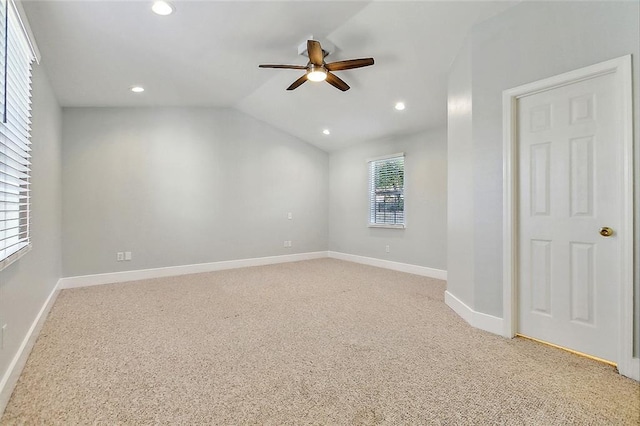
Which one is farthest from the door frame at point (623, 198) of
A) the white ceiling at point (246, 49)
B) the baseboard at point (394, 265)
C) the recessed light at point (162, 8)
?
the recessed light at point (162, 8)

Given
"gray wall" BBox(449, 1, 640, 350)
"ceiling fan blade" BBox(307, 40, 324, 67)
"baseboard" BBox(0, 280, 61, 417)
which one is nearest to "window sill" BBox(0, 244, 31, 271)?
"baseboard" BBox(0, 280, 61, 417)

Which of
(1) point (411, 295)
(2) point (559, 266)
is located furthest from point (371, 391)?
(1) point (411, 295)

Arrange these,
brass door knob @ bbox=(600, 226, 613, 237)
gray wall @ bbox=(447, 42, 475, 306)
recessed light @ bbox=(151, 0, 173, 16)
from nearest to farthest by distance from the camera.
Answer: brass door knob @ bbox=(600, 226, 613, 237) < recessed light @ bbox=(151, 0, 173, 16) < gray wall @ bbox=(447, 42, 475, 306)

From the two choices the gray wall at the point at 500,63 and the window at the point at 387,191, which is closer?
the gray wall at the point at 500,63

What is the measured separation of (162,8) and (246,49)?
1.01 metres

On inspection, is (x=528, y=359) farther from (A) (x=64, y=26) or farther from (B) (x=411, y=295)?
(A) (x=64, y=26)

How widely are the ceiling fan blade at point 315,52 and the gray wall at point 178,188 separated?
3136mm

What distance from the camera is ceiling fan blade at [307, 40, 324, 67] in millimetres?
2906

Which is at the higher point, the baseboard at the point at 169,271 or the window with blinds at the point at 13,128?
the window with blinds at the point at 13,128

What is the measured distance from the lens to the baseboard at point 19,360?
5.72ft

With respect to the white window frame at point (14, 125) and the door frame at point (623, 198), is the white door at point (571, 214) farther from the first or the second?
the white window frame at point (14, 125)

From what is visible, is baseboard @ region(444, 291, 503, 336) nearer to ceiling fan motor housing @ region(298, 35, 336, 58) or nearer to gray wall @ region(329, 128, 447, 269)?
gray wall @ region(329, 128, 447, 269)

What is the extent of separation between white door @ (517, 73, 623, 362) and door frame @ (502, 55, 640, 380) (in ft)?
0.13

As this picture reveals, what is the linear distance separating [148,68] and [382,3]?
2.63 meters
